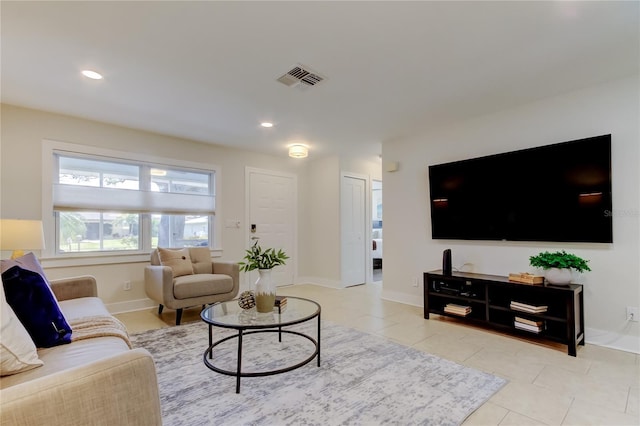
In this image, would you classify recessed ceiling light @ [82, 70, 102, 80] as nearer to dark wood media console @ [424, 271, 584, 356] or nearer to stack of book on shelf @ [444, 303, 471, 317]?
dark wood media console @ [424, 271, 584, 356]

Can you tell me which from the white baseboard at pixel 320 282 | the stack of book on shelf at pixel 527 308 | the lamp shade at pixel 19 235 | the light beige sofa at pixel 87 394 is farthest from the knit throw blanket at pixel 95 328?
the white baseboard at pixel 320 282

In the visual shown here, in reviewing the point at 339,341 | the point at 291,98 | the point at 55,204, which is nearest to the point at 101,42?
the point at 291,98

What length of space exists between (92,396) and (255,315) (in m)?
1.33

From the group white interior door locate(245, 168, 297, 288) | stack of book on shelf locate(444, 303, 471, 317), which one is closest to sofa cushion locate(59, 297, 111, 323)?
white interior door locate(245, 168, 297, 288)

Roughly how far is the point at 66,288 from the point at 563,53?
430 cm

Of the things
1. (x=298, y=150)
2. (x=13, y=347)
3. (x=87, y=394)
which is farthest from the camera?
(x=298, y=150)

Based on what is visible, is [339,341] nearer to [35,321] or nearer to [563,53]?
[35,321]

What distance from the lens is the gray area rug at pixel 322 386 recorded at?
67.0 inches

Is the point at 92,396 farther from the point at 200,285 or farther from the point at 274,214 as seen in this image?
the point at 274,214

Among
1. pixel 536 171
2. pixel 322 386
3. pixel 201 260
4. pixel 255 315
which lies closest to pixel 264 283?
pixel 255 315

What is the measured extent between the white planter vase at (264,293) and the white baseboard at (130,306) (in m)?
2.47

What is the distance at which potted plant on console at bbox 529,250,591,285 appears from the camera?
8.61 ft

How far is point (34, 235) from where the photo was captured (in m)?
2.62

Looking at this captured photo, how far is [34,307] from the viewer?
1442 millimetres
